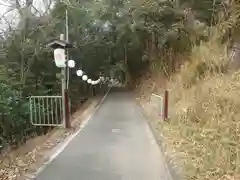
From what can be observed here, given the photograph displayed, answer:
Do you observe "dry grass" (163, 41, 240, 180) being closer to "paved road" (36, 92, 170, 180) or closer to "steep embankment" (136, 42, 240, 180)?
"steep embankment" (136, 42, 240, 180)

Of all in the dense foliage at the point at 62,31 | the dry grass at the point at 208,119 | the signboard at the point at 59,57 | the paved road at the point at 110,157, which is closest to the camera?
the dry grass at the point at 208,119

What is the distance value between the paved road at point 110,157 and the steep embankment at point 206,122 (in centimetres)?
41

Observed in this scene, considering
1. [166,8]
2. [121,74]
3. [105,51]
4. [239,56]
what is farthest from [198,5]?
[121,74]

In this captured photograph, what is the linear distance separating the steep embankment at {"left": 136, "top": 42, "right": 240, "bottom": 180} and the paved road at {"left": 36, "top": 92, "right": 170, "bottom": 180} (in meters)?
0.41

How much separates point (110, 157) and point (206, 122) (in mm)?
2009

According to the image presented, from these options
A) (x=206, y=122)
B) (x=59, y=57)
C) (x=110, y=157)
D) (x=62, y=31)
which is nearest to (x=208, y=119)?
(x=206, y=122)

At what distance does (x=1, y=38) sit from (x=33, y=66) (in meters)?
1.82

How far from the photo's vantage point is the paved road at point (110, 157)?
5395 millimetres

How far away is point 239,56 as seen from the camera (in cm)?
891

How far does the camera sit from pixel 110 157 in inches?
257

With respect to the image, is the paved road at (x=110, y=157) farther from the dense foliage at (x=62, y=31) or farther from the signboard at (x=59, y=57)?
the dense foliage at (x=62, y=31)

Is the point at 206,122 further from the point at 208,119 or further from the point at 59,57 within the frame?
the point at 59,57

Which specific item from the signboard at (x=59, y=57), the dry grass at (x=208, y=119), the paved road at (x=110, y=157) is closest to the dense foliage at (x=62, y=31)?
the dry grass at (x=208, y=119)

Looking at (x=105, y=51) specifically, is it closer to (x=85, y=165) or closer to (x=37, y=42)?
(x=37, y=42)
